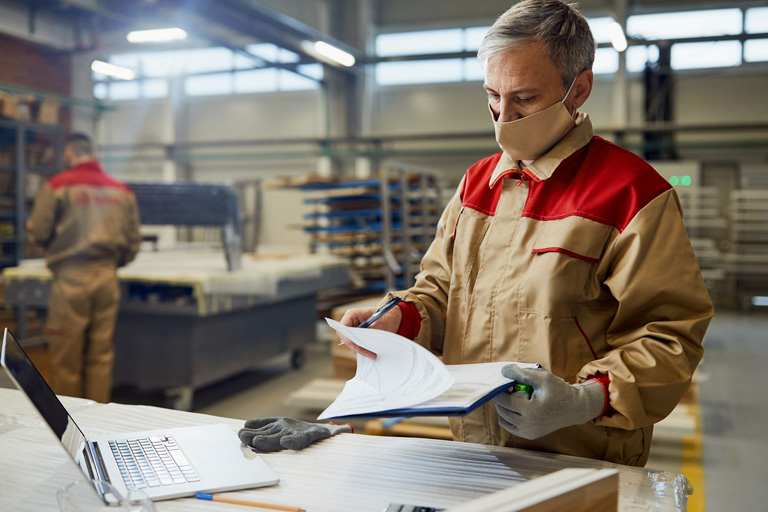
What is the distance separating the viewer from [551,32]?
137 centimetres

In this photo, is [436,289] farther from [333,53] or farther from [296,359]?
[333,53]

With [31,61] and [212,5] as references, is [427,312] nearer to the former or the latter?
[31,61]

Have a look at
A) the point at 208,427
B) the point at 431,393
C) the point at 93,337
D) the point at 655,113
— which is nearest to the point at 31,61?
the point at 93,337

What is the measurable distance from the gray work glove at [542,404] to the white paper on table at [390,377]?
14 centimetres

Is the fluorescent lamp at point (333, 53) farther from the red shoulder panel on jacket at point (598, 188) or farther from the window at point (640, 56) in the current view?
the red shoulder panel on jacket at point (598, 188)

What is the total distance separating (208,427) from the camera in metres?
1.48

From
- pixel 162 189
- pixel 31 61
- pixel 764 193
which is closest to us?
pixel 162 189

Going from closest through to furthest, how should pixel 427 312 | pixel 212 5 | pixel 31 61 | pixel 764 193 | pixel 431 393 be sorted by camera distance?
1. pixel 431 393
2. pixel 427 312
3. pixel 31 61
4. pixel 212 5
5. pixel 764 193

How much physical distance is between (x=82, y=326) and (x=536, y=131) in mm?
3820

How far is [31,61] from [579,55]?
5908mm

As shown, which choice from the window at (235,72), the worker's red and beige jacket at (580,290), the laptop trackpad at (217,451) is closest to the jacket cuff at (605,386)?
the worker's red and beige jacket at (580,290)

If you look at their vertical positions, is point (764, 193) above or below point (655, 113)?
below

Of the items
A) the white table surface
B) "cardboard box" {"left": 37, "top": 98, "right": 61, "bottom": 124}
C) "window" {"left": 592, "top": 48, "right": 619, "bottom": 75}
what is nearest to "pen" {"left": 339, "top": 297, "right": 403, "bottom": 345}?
the white table surface

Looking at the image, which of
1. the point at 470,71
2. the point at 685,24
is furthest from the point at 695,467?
the point at 470,71
